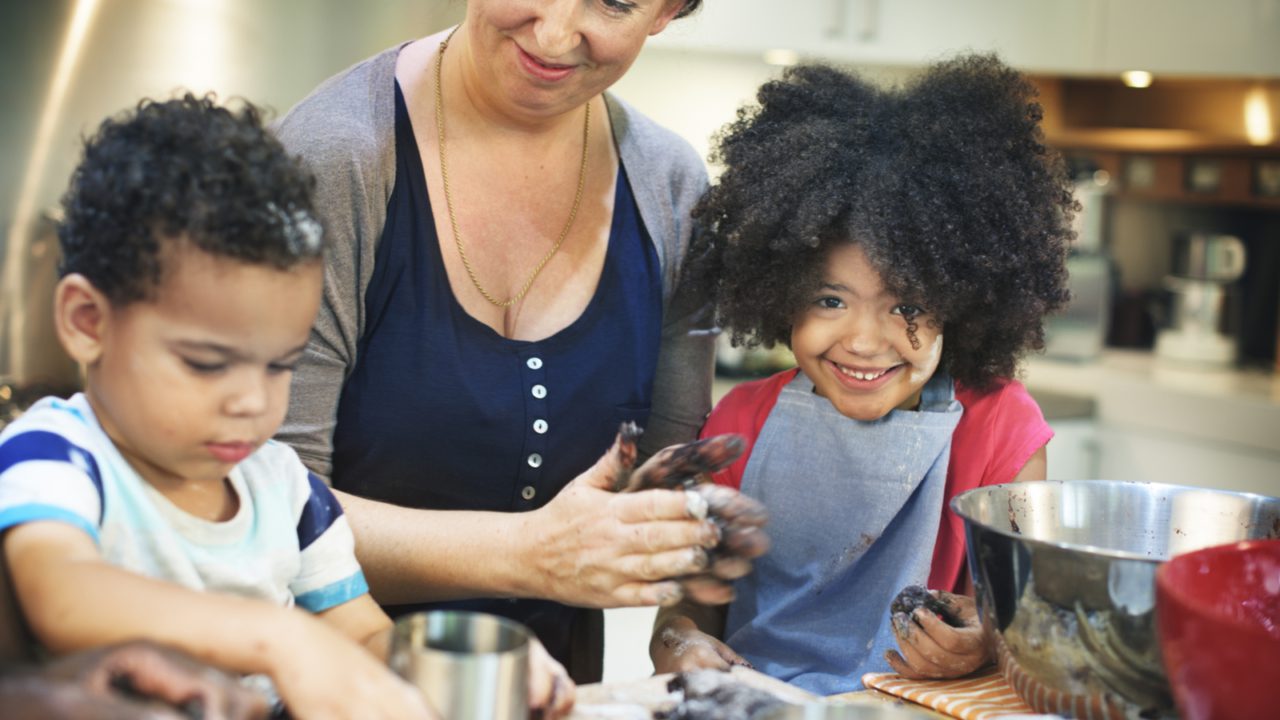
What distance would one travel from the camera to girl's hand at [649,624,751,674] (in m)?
1.20

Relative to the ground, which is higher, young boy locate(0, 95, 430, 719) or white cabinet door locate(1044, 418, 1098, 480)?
young boy locate(0, 95, 430, 719)

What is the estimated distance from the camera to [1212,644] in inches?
30.2

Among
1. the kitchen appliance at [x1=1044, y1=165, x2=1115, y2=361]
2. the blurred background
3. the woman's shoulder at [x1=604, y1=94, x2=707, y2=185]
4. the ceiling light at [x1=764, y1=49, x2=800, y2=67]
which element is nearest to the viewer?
the woman's shoulder at [x1=604, y1=94, x2=707, y2=185]

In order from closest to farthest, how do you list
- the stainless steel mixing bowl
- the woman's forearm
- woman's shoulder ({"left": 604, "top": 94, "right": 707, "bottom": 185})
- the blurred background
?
the stainless steel mixing bowl, the woman's forearm, woman's shoulder ({"left": 604, "top": 94, "right": 707, "bottom": 185}), the blurred background

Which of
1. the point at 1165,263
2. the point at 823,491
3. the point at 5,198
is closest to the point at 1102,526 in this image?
the point at 823,491

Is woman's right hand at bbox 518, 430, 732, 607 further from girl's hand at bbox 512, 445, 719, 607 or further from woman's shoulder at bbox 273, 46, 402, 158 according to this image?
woman's shoulder at bbox 273, 46, 402, 158

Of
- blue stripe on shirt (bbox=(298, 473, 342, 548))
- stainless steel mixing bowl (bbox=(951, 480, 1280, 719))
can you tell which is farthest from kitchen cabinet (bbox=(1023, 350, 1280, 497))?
blue stripe on shirt (bbox=(298, 473, 342, 548))

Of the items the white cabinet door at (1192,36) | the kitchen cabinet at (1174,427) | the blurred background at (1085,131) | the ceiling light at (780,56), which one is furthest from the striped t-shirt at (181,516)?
the white cabinet door at (1192,36)

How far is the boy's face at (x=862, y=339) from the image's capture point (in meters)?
1.31

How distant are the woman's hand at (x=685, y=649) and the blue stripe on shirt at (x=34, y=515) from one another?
0.56 metres

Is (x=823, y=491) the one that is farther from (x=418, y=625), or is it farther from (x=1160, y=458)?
(x=1160, y=458)

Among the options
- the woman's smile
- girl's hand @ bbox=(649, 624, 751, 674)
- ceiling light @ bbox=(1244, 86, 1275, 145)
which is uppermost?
ceiling light @ bbox=(1244, 86, 1275, 145)

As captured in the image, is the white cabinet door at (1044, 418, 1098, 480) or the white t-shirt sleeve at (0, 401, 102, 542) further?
the white cabinet door at (1044, 418, 1098, 480)

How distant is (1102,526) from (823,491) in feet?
1.09
